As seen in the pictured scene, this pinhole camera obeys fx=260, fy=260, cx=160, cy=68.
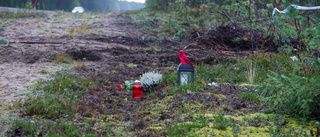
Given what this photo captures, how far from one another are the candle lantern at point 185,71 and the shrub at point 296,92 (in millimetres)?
1926

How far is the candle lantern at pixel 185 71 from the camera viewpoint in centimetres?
506

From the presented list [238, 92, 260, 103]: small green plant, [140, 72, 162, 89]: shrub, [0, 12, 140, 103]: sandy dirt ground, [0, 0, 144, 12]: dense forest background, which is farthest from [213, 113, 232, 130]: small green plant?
[0, 0, 144, 12]: dense forest background

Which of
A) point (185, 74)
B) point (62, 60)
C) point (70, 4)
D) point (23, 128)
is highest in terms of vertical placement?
point (70, 4)

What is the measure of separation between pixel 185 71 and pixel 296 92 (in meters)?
2.39

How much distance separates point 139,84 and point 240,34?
589 cm

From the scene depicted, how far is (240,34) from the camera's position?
9.70 meters

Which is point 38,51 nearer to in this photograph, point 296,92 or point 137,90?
point 137,90

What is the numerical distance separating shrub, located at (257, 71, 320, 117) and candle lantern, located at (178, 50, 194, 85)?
193cm

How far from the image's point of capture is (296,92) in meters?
2.96

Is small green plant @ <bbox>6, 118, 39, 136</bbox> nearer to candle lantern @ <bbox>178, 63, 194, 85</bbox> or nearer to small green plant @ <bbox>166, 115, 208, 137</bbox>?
small green plant @ <bbox>166, 115, 208, 137</bbox>

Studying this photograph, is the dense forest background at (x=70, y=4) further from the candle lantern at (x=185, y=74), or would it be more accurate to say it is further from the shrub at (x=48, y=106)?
the candle lantern at (x=185, y=74)

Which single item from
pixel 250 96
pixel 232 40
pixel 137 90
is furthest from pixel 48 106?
pixel 232 40

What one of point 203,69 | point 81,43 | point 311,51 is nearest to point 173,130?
point 203,69

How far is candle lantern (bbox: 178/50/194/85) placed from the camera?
16.6 ft
